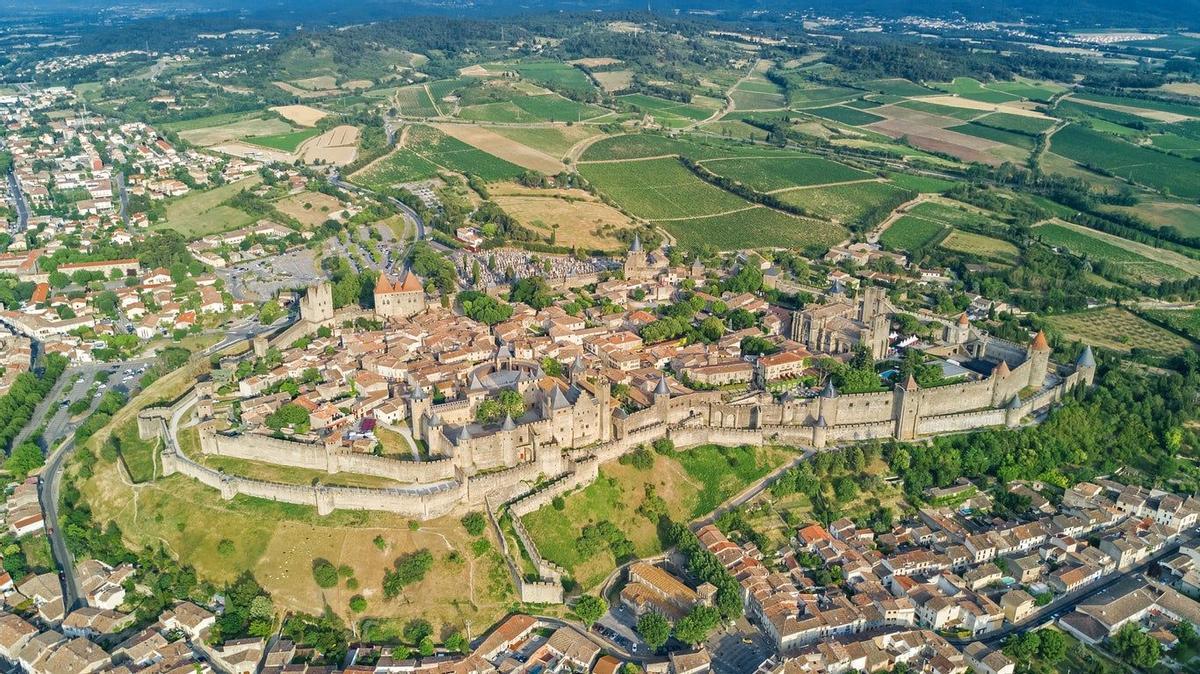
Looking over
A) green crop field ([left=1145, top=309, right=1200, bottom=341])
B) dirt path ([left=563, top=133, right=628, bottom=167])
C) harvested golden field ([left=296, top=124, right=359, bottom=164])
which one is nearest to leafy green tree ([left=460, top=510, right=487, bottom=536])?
green crop field ([left=1145, top=309, right=1200, bottom=341])

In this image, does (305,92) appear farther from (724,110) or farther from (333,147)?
(724,110)

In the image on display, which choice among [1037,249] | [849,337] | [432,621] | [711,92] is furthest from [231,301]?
[711,92]

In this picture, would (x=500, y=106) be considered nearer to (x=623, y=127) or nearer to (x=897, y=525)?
(x=623, y=127)

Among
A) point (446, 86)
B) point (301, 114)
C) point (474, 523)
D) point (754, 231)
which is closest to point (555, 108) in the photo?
point (446, 86)

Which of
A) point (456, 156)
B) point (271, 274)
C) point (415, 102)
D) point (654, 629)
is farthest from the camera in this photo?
point (415, 102)

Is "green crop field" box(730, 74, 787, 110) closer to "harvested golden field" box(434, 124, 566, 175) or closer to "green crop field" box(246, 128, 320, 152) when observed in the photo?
"harvested golden field" box(434, 124, 566, 175)

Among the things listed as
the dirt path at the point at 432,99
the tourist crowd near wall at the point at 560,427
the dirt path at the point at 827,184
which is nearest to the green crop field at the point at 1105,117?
the dirt path at the point at 827,184
